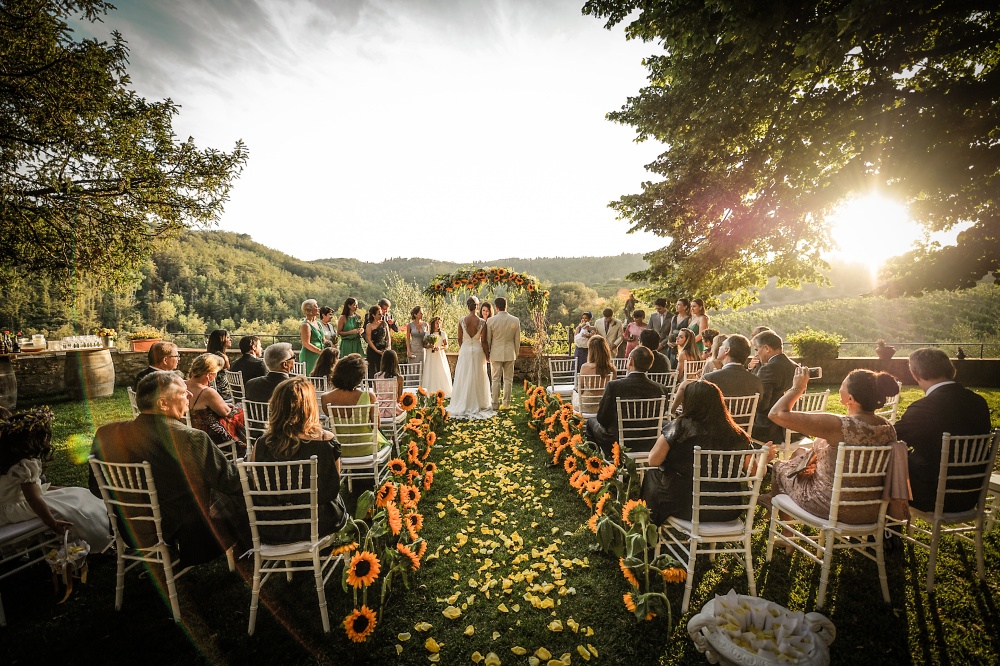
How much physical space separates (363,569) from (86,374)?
11.1m

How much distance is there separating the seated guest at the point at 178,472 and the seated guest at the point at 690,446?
9.19 ft

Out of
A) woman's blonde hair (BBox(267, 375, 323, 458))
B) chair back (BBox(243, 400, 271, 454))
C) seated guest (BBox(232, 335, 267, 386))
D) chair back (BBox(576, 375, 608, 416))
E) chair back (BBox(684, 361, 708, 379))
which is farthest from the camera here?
chair back (BBox(684, 361, 708, 379))

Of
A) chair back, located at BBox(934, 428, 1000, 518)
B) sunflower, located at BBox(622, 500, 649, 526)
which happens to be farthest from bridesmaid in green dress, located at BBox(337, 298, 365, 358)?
chair back, located at BBox(934, 428, 1000, 518)

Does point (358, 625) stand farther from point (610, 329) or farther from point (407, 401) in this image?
point (610, 329)

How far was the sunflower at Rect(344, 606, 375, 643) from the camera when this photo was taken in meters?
2.23

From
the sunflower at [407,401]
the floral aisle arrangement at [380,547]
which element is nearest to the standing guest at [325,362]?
the sunflower at [407,401]

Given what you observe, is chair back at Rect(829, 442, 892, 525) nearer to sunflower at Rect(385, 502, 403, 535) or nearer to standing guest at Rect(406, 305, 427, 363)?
sunflower at Rect(385, 502, 403, 535)

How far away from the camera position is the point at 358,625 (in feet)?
7.40

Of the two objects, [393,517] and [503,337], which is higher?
[503,337]

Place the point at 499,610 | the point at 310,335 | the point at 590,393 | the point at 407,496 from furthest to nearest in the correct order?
the point at 310,335
the point at 590,393
the point at 407,496
the point at 499,610

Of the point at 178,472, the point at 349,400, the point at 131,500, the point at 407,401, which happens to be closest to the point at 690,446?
the point at 349,400

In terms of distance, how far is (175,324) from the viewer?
3231cm

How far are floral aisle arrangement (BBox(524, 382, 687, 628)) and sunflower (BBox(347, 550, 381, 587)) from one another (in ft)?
4.89

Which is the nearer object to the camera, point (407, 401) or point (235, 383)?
point (407, 401)
